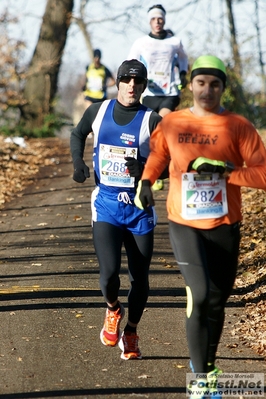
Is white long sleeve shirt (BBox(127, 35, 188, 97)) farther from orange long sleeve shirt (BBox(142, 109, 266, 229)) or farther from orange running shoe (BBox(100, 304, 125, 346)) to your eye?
orange long sleeve shirt (BBox(142, 109, 266, 229))

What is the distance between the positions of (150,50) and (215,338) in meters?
7.71

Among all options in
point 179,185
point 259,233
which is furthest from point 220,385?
point 259,233

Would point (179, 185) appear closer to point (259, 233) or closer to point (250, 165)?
point (250, 165)

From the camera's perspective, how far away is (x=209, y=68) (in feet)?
17.1

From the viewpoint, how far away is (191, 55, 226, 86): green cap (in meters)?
5.21

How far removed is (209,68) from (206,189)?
746 millimetres

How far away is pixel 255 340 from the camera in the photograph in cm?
708

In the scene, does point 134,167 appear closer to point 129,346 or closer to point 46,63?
point 129,346

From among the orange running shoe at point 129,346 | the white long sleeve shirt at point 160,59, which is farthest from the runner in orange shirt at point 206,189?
the white long sleeve shirt at point 160,59

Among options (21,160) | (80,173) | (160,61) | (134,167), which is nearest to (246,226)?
(160,61)

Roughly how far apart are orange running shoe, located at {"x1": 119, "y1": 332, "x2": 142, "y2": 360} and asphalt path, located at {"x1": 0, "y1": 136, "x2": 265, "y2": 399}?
2.6 inches

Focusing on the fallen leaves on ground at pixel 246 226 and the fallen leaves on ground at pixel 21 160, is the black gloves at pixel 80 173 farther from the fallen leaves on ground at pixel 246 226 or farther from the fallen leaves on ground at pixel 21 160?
the fallen leaves on ground at pixel 21 160

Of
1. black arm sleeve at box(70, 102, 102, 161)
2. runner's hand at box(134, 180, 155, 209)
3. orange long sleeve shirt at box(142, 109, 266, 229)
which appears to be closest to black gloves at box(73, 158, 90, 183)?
black arm sleeve at box(70, 102, 102, 161)

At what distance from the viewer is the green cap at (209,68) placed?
17.1 feet
